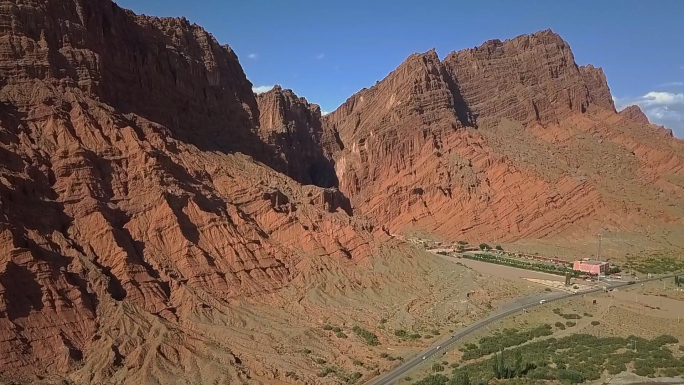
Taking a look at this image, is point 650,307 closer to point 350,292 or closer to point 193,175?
point 350,292

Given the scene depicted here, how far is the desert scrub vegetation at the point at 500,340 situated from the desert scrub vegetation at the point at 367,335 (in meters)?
6.06

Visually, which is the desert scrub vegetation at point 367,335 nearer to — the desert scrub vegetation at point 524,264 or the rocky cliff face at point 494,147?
the desert scrub vegetation at point 524,264

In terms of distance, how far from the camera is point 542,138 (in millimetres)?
121938

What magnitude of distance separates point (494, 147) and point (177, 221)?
75044 millimetres

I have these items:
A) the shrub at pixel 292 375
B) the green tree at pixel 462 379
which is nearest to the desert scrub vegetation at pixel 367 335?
the shrub at pixel 292 375

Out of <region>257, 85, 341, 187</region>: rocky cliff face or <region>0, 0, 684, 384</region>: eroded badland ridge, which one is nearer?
<region>0, 0, 684, 384</region>: eroded badland ridge

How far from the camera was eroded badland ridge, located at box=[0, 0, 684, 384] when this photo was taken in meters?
38.7

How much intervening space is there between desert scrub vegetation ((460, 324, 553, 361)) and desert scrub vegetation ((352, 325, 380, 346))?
6060 millimetres

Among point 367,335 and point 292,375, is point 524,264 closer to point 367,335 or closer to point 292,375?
point 367,335

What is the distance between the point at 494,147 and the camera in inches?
4476

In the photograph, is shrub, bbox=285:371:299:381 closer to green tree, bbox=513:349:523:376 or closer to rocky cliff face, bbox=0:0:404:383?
rocky cliff face, bbox=0:0:404:383

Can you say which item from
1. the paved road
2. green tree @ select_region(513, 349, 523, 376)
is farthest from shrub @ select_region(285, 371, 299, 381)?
green tree @ select_region(513, 349, 523, 376)

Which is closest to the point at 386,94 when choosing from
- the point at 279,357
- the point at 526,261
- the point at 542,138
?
the point at 542,138

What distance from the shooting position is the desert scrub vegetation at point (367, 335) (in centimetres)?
4709
